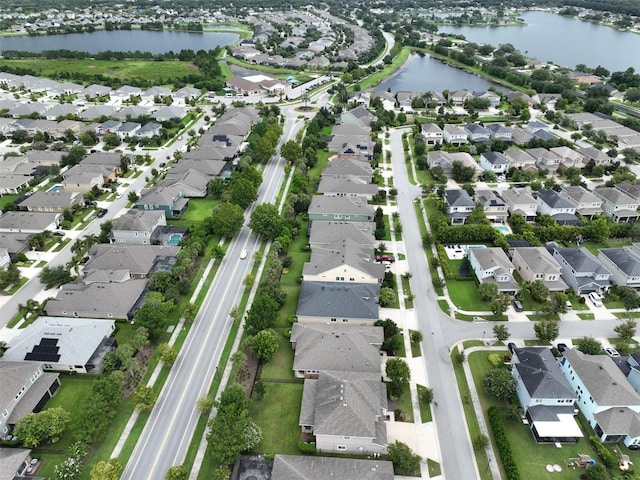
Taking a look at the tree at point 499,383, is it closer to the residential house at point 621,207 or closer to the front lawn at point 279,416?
the front lawn at point 279,416

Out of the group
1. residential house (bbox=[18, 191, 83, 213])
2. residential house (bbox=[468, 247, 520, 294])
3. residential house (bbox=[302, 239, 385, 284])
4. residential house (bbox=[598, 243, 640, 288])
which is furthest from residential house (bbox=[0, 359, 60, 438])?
residential house (bbox=[598, 243, 640, 288])

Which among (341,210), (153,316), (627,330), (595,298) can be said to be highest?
(153,316)

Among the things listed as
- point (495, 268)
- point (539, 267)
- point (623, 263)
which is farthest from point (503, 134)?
point (495, 268)

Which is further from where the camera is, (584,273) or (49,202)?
(49,202)

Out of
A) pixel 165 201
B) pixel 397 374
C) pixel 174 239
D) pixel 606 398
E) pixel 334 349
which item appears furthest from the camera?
pixel 165 201

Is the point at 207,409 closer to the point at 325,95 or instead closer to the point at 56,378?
the point at 56,378

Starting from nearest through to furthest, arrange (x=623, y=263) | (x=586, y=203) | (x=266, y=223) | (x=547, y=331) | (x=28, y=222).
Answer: (x=547, y=331)
(x=623, y=263)
(x=266, y=223)
(x=28, y=222)
(x=586, y=203)

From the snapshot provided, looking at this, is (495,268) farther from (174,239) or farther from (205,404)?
(174,239)
